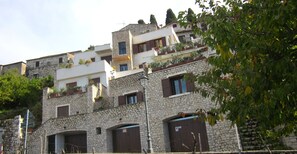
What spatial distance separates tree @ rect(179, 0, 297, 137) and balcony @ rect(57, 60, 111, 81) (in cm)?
2452

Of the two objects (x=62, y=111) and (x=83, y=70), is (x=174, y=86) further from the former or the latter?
(x=83, y=70)

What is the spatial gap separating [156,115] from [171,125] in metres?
1.24

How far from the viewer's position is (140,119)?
21250 mm

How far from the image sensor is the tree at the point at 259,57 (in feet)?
15.0

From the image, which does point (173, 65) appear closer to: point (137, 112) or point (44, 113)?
point (137, 112)

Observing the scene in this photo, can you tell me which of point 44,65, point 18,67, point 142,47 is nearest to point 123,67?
point 142,47

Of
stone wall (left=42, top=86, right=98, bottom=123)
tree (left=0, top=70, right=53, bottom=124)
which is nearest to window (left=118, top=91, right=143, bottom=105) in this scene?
stone wall (left=42, top=86, right=98, bottom=123)

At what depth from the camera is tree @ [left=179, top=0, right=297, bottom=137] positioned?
457 cm

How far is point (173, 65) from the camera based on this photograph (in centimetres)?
2178

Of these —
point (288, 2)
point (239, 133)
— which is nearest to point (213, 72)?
point (288, 2)

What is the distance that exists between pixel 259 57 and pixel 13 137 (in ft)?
78.9

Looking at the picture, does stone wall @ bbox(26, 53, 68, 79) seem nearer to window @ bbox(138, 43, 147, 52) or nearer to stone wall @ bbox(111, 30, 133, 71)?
stone wall @ bbox(111, 30, 133, 71)

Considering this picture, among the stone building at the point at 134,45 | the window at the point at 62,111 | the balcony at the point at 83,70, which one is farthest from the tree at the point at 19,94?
the stone building at the point at 134,45

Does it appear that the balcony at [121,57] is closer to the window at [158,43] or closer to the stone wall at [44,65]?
the window at [158,43]
